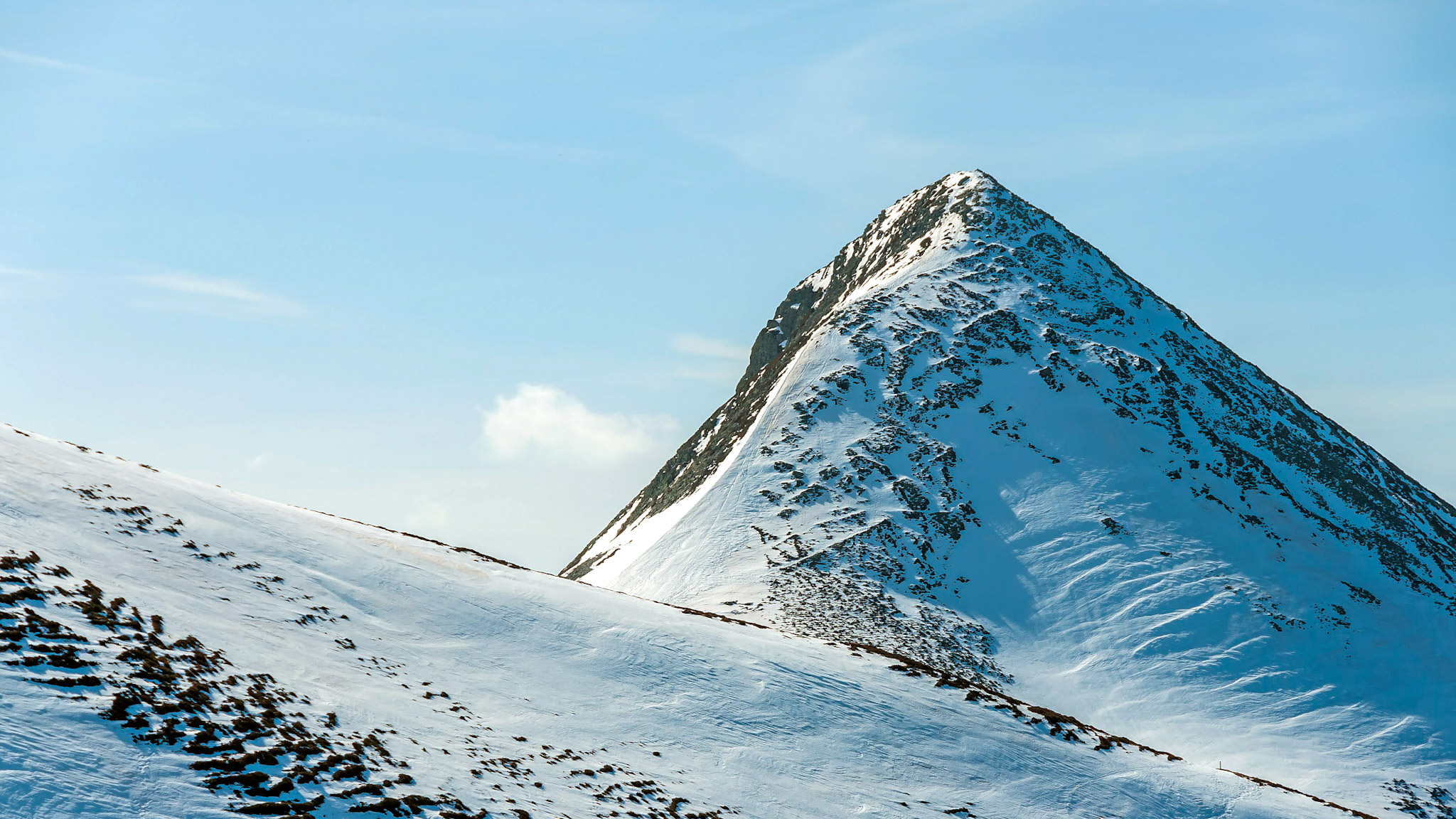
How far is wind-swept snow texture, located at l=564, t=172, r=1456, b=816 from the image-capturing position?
1919 inches

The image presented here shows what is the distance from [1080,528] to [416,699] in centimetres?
4709

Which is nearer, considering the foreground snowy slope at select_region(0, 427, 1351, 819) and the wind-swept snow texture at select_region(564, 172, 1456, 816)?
the foreground snowy slope at select_region(0, 427, 1351, 819)

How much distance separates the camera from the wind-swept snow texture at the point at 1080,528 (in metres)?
48.8

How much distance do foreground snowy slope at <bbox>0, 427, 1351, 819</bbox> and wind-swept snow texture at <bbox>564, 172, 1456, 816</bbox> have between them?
15.4 metres

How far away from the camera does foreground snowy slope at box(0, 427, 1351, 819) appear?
1628 cm

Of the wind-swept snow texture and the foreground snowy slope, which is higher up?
the wind-swept snow texture

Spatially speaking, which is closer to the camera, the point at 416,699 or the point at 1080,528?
the point at 416,699

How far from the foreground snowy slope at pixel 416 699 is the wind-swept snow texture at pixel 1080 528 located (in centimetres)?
1545

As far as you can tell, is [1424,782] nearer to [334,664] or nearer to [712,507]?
[712,507]

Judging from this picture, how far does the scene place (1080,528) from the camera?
6006cm

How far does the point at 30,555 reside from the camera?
21.2 metres

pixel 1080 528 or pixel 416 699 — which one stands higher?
pixel 1080 528

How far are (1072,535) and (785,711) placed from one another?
35637 millimetres

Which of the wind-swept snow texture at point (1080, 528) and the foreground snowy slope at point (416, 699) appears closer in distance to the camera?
the foreground snowy slope at point (416, 699)
